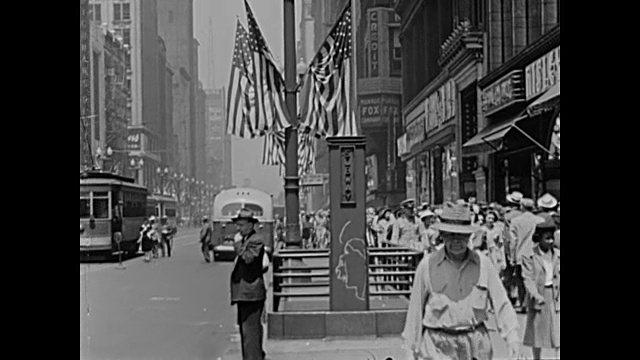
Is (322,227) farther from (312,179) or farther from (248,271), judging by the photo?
(248,271)

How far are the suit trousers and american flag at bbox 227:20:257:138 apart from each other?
145 centimetres

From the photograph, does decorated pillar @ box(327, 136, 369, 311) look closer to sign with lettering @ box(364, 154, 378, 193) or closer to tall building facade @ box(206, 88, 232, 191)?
sign with lettering @ box(364, 154, 378, 193)

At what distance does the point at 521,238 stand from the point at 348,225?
3.60ft

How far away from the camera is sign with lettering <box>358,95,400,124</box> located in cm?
655

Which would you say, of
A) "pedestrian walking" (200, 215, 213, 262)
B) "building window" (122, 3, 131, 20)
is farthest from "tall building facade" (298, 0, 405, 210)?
"building window" (122, 3, 131, 20)

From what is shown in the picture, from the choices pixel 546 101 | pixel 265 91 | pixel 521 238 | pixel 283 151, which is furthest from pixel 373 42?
pixel 521 238

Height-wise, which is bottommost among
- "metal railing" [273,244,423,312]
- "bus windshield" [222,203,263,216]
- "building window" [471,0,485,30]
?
"metal railing" [273,244,423,312]

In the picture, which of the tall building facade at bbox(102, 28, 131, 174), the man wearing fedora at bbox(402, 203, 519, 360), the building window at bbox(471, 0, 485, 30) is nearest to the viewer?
the man wearing fedora at bbox(402, 203, 519, 360)

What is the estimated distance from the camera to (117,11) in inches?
208

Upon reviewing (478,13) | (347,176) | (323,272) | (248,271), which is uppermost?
(478,13)

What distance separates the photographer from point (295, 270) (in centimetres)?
634

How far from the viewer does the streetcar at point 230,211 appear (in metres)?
5.71
